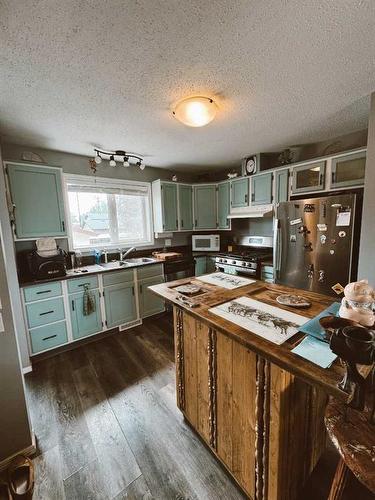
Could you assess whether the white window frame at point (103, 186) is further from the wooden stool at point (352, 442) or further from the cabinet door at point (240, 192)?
the wooden stool at point (352, 442)

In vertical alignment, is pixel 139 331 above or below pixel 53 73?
below

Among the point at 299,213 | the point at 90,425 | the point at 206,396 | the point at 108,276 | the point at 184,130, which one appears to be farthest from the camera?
the point at 108,276

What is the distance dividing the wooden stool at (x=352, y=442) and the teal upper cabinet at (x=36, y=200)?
289 centimetres

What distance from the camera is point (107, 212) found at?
11.2 ft

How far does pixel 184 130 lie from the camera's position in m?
2.29

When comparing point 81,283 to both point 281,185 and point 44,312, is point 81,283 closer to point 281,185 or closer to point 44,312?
point 44,312

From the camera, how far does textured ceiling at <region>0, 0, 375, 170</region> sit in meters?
1.01

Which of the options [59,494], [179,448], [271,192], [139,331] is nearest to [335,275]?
[271,192]

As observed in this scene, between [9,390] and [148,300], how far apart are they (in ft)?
6.46

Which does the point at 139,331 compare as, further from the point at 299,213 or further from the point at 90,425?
the point at 299,213

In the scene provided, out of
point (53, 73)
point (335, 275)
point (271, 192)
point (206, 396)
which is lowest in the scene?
point (206, 396)

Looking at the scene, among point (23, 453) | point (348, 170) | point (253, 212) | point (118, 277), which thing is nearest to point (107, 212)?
point (118, 277)

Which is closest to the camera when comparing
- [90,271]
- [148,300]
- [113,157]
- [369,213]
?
[369,213]

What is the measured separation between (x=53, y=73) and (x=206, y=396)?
7.57 ft
